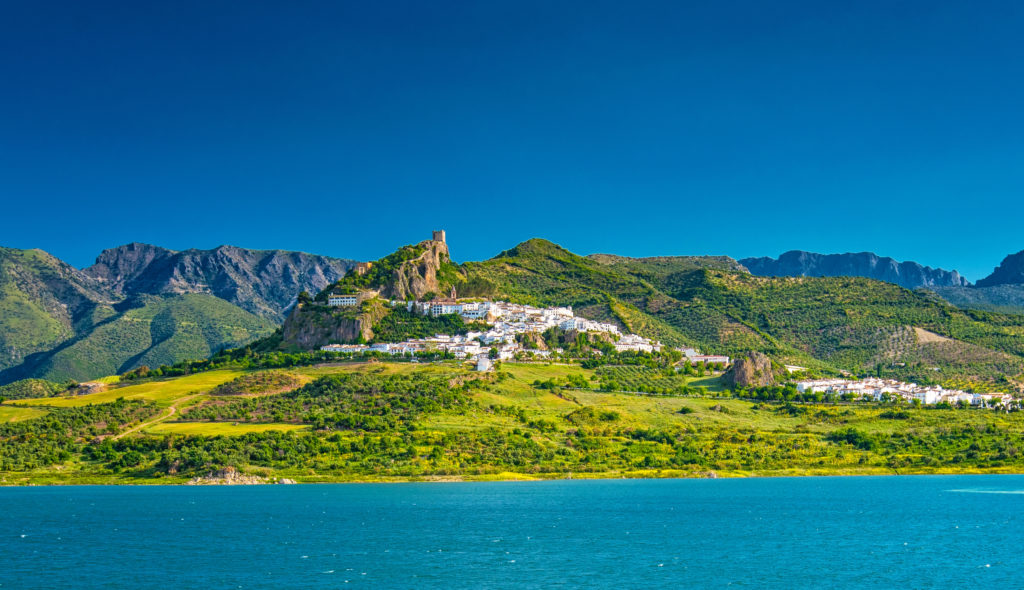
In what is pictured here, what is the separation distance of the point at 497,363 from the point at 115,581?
4608 inches

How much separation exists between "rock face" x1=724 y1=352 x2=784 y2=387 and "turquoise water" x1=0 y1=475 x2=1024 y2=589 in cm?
6417

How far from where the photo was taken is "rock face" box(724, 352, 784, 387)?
162m

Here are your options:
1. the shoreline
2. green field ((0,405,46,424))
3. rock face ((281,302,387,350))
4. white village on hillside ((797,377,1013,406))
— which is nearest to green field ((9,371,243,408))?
green field ((0,405,46,424))

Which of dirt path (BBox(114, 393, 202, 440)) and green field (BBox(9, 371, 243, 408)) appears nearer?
dirt path (BBox(114, 393, 202, 440))

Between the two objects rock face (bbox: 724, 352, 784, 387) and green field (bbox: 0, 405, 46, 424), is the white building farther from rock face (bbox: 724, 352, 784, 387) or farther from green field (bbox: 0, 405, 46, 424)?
rock face (bbox: 724, 352, 784, 387)

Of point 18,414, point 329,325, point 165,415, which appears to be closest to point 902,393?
point 329,325

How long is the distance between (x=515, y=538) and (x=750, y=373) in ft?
367

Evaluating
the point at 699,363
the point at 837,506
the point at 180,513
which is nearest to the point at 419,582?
the point at 180,513

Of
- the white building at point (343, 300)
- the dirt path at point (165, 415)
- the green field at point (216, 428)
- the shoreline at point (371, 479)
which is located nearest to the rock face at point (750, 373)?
the shoreline at point (371, 479)

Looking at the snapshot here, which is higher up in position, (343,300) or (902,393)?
(343,300)

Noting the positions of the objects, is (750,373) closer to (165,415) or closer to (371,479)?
(371,479)

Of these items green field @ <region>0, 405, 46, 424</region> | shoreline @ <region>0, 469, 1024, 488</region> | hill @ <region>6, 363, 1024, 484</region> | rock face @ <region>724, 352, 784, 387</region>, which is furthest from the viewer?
rock face @ <region>724, 352, 784, 387</region>

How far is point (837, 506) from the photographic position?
264 ft

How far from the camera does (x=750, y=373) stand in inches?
6432
